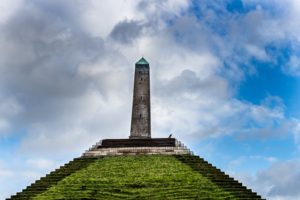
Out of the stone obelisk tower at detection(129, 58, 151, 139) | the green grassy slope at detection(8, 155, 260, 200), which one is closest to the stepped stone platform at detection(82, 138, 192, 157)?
the green grassy slope at detection(8, 155, 260, 200)

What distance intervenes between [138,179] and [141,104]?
74.3ft

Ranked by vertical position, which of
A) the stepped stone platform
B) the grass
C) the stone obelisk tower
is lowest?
the grass

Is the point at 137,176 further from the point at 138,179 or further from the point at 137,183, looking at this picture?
the point at 137,183

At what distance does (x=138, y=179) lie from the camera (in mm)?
37031

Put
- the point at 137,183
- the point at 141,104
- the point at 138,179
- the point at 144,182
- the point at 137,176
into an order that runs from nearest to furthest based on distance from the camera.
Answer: the point at 137,183
the point at 144,182
the point at 138,179
the point at 137,176
the point at 141,104

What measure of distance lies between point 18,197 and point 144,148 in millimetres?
12472

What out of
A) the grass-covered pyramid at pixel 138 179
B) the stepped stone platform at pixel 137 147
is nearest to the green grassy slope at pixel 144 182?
the grass-covered pyramid at pixel 138 179

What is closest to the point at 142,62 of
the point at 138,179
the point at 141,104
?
the point at 141,104

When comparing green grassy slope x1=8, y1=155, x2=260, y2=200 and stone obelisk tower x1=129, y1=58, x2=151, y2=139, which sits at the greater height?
stone obelisk tower x1=129, y1=58, x2=151, y2=139

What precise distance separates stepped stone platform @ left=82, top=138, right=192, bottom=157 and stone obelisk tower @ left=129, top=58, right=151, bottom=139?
27.0 feet

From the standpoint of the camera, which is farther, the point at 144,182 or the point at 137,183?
the point at 144,182

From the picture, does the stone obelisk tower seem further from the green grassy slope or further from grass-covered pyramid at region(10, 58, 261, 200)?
the green grassy slope

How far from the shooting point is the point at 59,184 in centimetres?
3847

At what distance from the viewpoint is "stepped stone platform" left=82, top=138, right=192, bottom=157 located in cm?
4619
